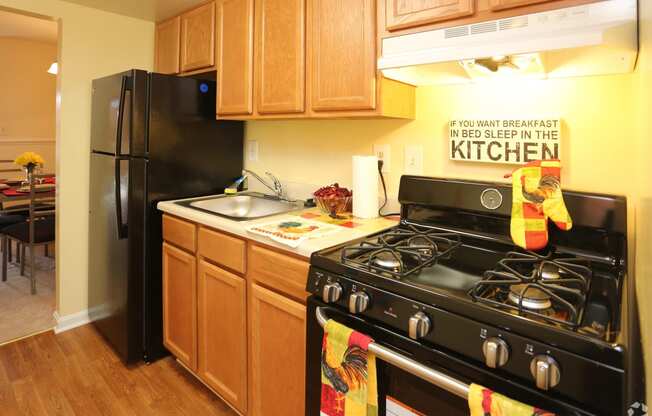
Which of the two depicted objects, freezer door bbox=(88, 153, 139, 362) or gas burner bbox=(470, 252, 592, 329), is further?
freezer door bbox=(88, 153, 139, 362)

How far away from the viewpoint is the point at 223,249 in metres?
1.76

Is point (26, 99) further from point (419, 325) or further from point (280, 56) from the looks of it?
point (419, 325)

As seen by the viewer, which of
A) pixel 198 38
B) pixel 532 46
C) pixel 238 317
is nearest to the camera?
pixel 532 46

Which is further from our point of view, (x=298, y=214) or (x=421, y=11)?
(x=298, y=214)

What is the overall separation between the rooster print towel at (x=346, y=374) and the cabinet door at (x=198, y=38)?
1.79 m

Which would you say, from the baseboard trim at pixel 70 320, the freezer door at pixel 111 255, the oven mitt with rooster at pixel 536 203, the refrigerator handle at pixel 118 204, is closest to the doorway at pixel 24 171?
the baseboard trim at pixel 70 320

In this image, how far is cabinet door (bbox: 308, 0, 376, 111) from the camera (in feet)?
5.06

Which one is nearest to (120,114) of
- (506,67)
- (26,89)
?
(506,67)

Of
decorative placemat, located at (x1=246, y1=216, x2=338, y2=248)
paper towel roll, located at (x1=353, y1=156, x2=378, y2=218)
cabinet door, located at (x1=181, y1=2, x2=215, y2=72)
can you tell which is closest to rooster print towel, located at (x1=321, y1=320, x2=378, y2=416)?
decorative placemat, located at (x1=246, y1=216, x2=338, y2=248)

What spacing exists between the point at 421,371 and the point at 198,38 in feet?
7.21

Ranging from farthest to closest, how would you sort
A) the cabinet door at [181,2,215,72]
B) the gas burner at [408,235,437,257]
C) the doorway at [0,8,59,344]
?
the doorway at [0,8,59,344] → the cabinet door at [181,2,215,72] → the gas burner at [408,235,437,257]

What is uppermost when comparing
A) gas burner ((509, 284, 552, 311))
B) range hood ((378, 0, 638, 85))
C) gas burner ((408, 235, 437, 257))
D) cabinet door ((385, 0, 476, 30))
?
cabinet door ((385, 0, 476, 30))

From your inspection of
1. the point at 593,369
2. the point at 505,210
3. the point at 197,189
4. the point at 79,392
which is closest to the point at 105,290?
the point at 79,392

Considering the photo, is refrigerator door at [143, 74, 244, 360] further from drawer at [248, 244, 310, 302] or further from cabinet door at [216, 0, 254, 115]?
drawer at [248, 244, 310, 302]
